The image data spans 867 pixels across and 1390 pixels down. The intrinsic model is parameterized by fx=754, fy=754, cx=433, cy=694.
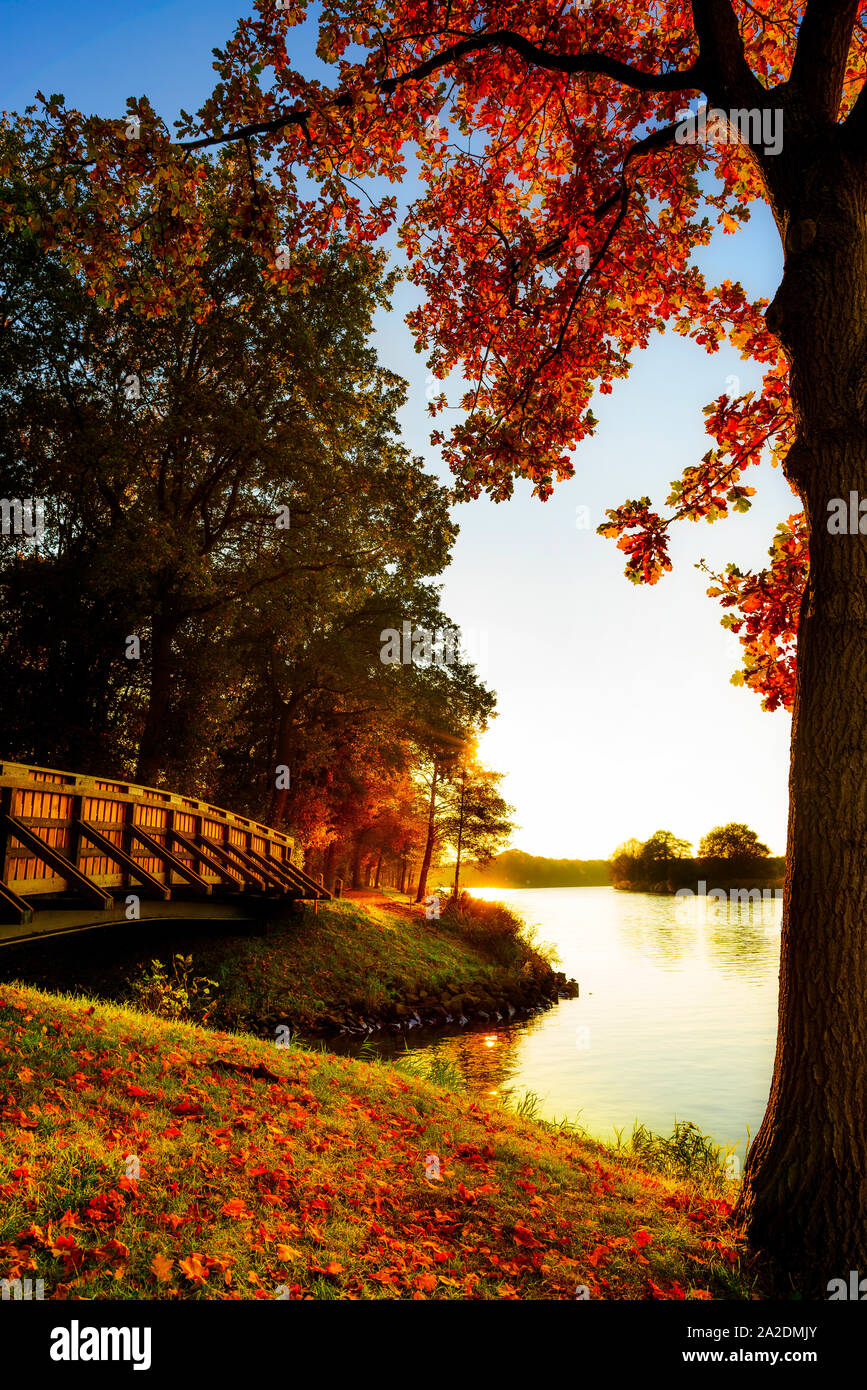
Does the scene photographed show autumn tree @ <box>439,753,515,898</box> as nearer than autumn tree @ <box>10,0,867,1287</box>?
No

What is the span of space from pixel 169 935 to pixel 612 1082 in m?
11.4

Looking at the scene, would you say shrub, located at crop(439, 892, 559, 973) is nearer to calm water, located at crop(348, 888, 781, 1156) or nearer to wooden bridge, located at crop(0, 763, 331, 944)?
calm water, located at crop(348, 888, 781, 1156)

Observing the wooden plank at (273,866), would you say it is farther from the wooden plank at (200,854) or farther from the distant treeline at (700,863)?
the distant treeline at (700,863)

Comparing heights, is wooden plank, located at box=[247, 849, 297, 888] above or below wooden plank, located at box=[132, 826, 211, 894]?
below

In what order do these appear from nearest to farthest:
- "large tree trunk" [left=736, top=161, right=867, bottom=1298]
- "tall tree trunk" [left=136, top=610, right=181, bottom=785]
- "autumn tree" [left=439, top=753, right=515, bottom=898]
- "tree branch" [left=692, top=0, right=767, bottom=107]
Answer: "large tree trunk" [left=736, top=161, right=867, bottom=1298]
"tree branch" [left=692, top=0, right=767, bottom=107]
"tall tree trunk" [left=136, top=610, right=181, bottom=785]
"autumn tree" [left=439, top=753, right=515, bottom=898]

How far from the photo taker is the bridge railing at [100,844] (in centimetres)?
837

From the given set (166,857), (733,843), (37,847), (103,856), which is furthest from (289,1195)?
(733,843)

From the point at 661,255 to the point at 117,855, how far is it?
32.6 ft

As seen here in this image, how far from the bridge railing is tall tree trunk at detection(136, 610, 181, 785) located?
3.09 meters

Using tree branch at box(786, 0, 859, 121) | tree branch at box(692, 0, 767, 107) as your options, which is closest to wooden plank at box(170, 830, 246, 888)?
tree branch at box(692, 0, 767, 107)

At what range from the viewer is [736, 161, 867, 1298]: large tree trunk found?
4.82m

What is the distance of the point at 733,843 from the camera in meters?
118

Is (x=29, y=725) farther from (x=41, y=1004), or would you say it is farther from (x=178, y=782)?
(x=41, y=1004)

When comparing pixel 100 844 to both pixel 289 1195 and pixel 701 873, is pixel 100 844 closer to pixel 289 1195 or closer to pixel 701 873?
pixel 289 1195
